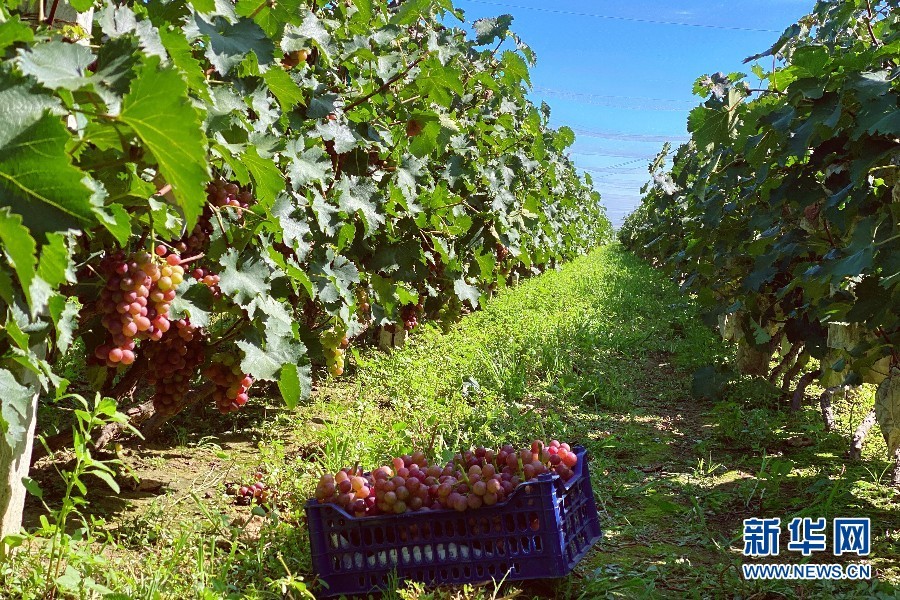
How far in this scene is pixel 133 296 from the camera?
78.5 inches

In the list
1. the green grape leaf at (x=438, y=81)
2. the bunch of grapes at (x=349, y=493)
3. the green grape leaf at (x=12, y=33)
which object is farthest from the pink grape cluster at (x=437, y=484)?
the green grape leaf at (x=438, y=81)

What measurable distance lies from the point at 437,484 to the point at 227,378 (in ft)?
3.22

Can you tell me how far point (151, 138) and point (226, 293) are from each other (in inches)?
49.2

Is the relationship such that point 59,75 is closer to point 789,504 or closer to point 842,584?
point 842,584

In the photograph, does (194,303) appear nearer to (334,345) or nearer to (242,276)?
(242,276)

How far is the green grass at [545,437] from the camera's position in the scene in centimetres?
242

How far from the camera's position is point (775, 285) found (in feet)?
15.2

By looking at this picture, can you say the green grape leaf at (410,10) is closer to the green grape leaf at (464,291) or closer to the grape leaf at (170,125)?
the green grape leaf at (464,291)

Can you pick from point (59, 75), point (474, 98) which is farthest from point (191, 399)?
point (474, 98)

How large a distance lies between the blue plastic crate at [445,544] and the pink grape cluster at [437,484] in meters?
0.04

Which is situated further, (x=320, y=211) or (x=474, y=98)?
(x=474, y=98)

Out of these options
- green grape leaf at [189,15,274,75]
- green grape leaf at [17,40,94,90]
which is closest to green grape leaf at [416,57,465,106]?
green grape leaf at [189,15,274,75]

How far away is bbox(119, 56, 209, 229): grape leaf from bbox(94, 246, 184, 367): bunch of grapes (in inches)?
35.5

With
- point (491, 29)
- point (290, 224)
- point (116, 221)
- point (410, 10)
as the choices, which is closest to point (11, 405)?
point (116, 221)
